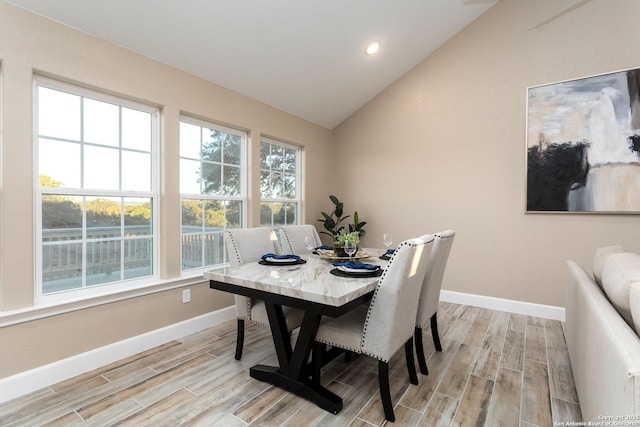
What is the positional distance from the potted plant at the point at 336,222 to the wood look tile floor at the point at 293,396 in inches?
83.6

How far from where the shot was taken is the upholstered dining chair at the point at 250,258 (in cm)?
229

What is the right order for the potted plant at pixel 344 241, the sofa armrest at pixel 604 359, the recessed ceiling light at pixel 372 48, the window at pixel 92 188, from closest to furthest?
the sofa armrest at pixel 604 359 < the window at pixel 92 188 < the potted plant at pixel 344 241 < the recessed ceiling light at pixel 372 48

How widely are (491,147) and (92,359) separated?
14.4ft

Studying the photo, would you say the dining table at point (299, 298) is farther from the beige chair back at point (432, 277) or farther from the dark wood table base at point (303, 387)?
the beige chair back at point (432, 277)

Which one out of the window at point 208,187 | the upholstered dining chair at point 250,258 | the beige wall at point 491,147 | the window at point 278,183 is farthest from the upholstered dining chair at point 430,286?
the window at point 278,183

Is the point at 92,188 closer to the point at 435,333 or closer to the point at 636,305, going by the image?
the point at 435,333

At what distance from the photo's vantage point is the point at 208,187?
336 cm

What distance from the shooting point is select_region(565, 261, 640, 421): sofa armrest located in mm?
886

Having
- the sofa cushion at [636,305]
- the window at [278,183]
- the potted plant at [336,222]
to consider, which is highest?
the window at [278,183]

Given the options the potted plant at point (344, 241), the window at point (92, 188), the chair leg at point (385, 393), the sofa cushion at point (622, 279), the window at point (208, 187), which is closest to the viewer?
the sofa cushion at point (622, 279)

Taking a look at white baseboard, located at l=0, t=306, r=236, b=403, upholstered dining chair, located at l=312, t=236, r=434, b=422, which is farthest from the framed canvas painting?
white baseboard, located at l=0, t=306, r=236, b=403

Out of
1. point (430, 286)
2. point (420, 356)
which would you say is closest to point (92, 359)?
point (420, 356)

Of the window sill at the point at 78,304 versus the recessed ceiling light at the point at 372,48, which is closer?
the window sill at the point at 78,304

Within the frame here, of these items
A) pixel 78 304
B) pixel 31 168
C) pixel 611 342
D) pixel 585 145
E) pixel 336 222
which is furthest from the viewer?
pixel 336 222
